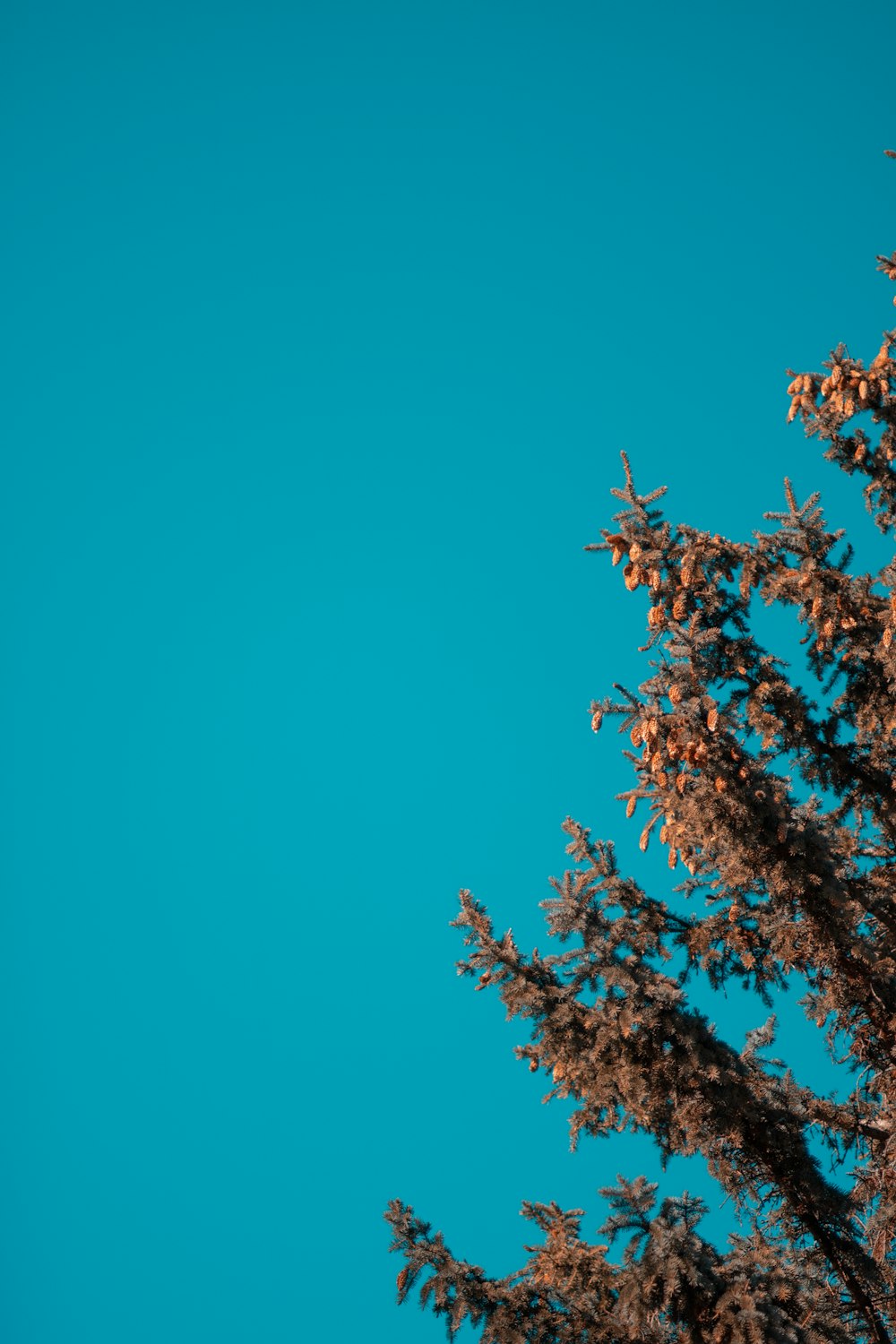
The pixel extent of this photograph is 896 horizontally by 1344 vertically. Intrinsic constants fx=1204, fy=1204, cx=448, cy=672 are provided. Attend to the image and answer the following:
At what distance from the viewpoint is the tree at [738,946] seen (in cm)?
918

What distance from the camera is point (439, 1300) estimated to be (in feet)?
32.1

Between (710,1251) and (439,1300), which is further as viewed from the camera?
(439,1300)

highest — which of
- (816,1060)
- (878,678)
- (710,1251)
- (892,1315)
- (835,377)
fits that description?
(816,1060)

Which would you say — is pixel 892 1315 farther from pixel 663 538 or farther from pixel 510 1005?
pixel 663 538

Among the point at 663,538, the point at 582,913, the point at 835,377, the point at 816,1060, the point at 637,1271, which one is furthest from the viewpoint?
the point at 816,1060

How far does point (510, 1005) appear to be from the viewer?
9.71m

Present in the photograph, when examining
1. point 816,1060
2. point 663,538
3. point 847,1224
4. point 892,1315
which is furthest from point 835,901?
point 816,1060

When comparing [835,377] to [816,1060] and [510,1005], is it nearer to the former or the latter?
[510,1005]

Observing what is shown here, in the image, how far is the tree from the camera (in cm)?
918

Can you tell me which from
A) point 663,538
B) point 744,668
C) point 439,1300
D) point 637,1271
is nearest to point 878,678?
point 744,668

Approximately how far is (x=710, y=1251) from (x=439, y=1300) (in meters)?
2.30

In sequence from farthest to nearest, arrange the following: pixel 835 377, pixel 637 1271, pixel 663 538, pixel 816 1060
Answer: pixel 816 1060, pixel 835 377, pixel 663 538, pixel 637 1271

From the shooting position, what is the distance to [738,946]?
1165 centimetres

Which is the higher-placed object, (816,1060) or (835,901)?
(816,1060)
